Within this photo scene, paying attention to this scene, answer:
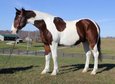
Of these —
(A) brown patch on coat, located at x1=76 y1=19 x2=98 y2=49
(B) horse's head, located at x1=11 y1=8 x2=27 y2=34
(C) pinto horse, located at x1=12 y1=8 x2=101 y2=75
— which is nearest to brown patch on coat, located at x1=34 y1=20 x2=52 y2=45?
(C) pinto horse, located at x1=12 y1=8 x2=101 y2=75

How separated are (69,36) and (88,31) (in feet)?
2.77

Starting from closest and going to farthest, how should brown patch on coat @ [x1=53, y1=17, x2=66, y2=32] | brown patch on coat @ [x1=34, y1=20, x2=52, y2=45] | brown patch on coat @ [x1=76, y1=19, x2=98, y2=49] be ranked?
1. brown patch on coat @ [x1=34, y1=20, x2=52, y2=45]
2. brown patch on coat @ [x1=53, y1=17, x2=66, y2=32]
3. brown patch on coat @ [x1=76, y1=19, x2=98, y2=49]

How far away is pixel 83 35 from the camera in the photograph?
44.5ft

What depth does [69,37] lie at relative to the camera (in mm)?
13336

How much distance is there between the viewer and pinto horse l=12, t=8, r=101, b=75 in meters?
13.1

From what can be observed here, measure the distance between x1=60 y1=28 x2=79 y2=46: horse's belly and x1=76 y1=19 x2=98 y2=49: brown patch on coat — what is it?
0.70 ft

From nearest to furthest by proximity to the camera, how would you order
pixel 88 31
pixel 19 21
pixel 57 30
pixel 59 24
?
1. pixel 19 21
2. pixel 57 30
3. pixel 59 24
4. pixel 88 31

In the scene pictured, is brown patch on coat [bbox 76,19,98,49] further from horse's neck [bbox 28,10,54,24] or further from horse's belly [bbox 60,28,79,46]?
horse's neck [bbox 28,10,54,24]

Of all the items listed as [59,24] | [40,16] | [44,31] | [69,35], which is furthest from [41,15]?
[69,35]

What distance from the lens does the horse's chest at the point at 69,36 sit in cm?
1330

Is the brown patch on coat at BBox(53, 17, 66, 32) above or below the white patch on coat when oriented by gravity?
above

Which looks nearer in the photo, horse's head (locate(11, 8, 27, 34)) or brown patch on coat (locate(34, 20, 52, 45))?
horse's head (locate(11, 8, 27, 34))

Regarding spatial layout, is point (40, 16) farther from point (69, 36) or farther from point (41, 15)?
point (69, 36)

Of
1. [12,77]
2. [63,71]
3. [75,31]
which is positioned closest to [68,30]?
[75,31]
